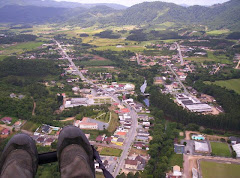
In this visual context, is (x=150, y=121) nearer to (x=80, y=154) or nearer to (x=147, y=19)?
(x=80, y=154)

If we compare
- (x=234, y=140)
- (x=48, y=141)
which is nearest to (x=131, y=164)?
(x=48, y=141)

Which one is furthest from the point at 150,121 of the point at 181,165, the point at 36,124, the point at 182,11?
the point at 182,11

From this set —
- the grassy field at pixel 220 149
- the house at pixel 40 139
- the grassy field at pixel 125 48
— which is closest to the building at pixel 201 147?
the grassy field at pixel 220 149

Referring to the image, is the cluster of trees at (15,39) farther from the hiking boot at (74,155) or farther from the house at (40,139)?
the hiking boot at (74,155)

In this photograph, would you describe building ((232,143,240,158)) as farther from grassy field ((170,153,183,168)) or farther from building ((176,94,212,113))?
building ((176,94,212,113))

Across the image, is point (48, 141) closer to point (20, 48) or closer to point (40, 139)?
point (40, 139)
